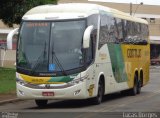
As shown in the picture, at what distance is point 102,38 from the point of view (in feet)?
72.2

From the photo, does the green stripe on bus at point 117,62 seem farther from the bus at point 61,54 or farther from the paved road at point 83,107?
the bus at point 61,54

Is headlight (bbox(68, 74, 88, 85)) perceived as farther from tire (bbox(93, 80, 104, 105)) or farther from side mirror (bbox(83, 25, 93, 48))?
tire (bbox(93, 80, 104, 105))

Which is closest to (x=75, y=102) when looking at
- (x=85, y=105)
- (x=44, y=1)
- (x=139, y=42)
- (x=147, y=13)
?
(x=85, y=105)

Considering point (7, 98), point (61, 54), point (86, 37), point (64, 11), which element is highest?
point (64, 11)

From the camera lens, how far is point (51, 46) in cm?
2012

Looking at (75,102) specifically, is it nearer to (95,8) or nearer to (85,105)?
(85,105)

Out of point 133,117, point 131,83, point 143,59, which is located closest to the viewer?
point 133,117

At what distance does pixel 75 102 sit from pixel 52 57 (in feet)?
12.5

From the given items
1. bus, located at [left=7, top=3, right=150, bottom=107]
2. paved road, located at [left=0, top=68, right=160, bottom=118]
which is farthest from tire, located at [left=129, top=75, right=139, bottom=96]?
bus, located at [left=7, top=3, right=150, bottom=107]

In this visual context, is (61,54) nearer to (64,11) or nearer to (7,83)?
(64,11)

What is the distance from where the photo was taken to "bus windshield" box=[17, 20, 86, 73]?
19.9m

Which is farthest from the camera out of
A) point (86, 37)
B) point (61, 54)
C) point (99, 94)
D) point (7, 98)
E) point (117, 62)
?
point (117, 62)

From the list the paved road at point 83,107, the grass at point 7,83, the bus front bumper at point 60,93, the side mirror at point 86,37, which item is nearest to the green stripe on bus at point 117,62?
the paved road at point 83,107

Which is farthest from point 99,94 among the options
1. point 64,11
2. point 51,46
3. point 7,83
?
point 7,83
